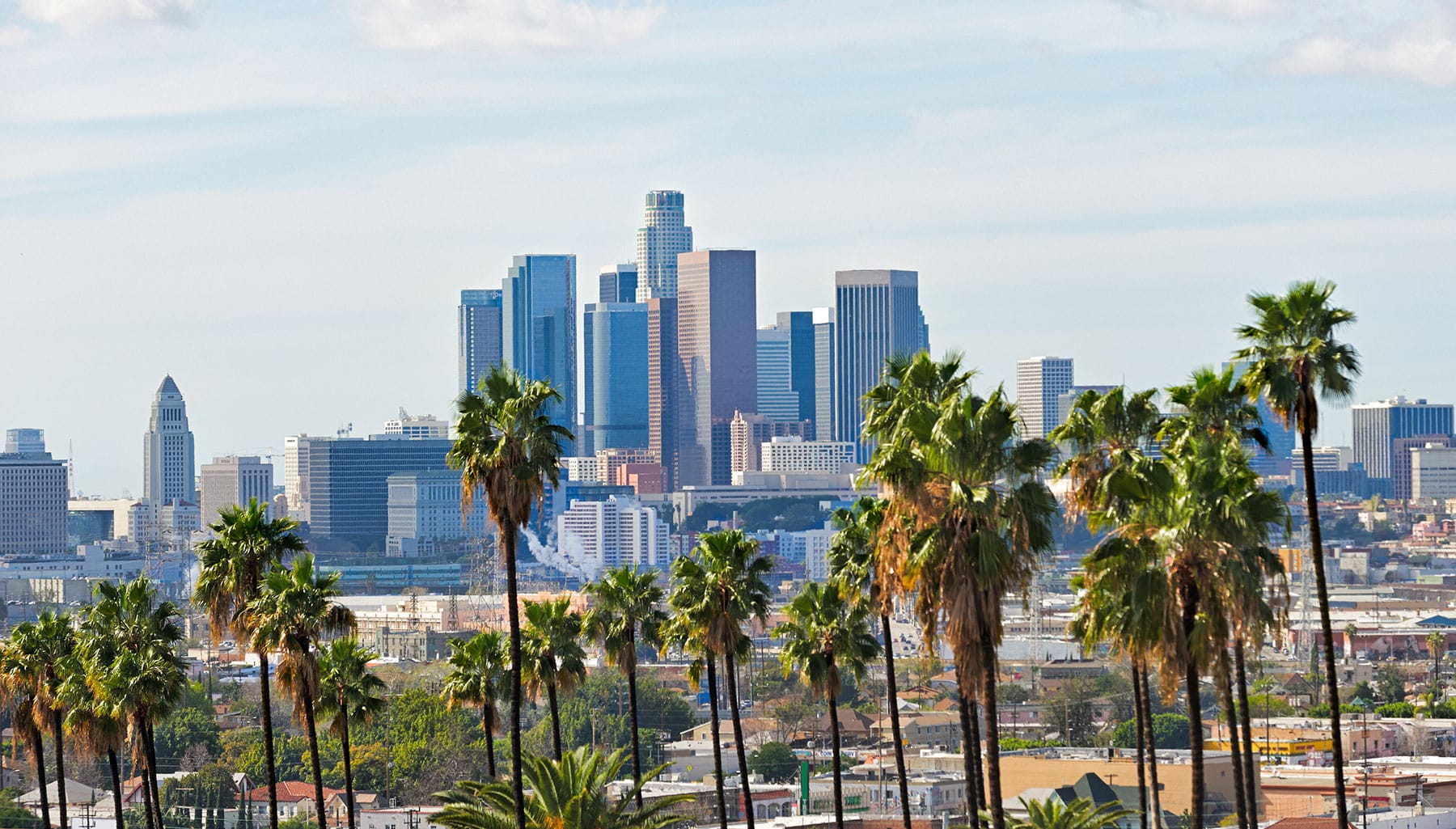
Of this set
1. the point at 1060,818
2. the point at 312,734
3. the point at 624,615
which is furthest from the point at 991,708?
the point at 624,615

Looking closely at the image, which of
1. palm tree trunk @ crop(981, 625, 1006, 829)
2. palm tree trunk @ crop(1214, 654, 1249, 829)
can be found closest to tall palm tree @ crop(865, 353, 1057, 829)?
palm tree trunk @ crop(981, 625, 1006, 829)

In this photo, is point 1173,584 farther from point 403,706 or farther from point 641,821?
point 403,706

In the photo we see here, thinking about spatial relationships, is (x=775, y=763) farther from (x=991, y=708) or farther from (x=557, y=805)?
(x=991, y=708)

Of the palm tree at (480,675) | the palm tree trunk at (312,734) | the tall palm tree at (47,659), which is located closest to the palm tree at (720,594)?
the palm tree at (480,675)

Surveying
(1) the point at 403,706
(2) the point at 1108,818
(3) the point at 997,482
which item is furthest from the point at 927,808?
(3) the point at 997,482

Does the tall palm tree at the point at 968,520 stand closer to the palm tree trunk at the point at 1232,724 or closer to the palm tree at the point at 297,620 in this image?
the palm tree trunk at the point at 1232,724

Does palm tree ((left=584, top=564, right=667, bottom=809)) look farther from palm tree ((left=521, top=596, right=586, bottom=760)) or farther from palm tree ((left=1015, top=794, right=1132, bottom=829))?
palm tree ((left=1015, top=794, right=1132, bottom=829))
